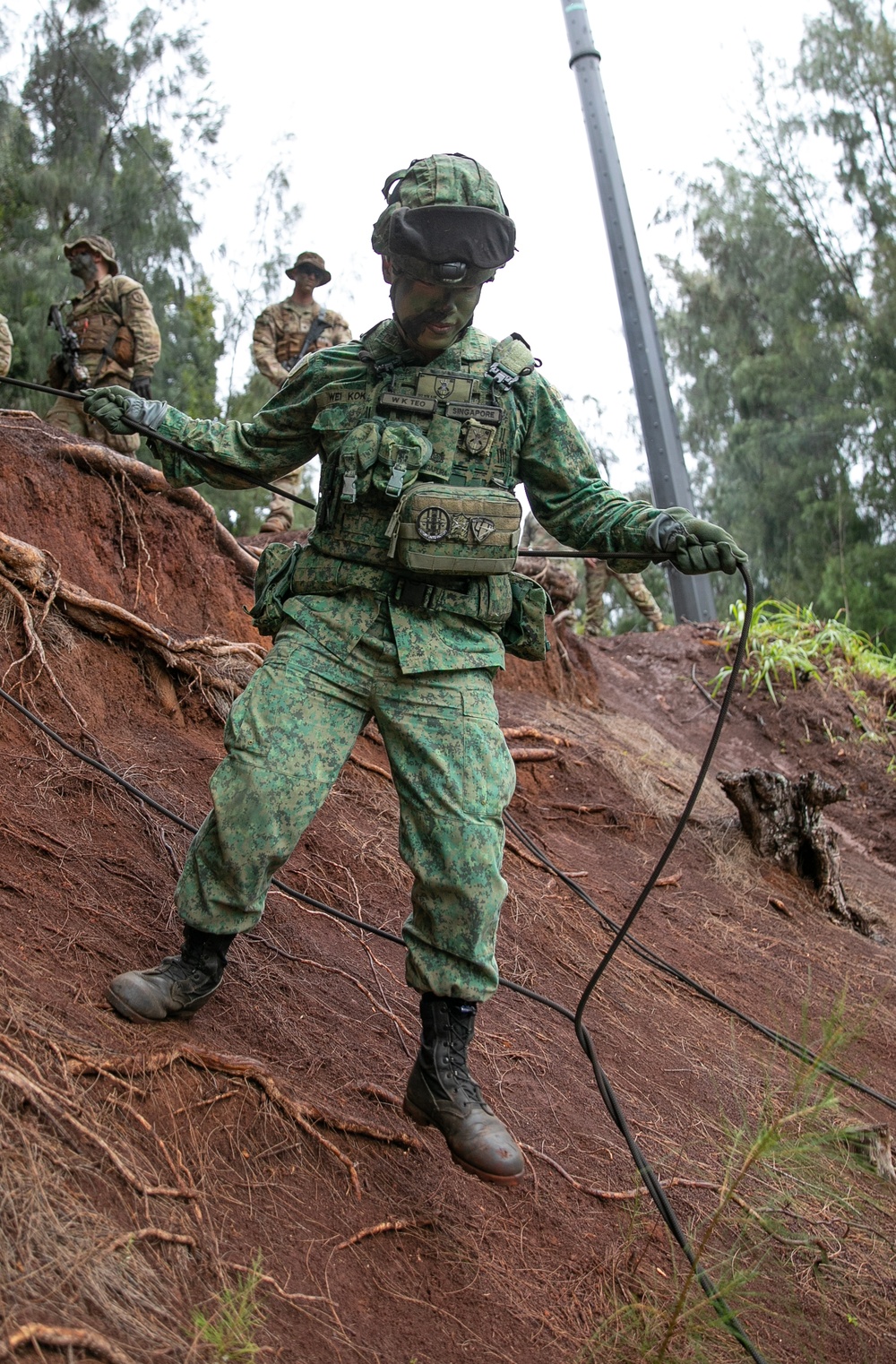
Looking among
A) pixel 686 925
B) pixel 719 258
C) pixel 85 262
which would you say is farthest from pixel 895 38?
pixel 686 925

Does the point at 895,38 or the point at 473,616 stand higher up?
the point at 895,38

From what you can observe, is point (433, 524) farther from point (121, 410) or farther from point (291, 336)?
point (291, 336)

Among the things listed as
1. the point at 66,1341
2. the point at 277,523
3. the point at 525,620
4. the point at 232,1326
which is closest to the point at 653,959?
the point at 525,620

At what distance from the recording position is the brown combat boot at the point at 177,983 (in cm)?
281

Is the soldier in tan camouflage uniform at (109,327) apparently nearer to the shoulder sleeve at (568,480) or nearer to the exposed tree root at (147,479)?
the exposed tree root at (147,479)

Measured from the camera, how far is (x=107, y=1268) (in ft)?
6.59

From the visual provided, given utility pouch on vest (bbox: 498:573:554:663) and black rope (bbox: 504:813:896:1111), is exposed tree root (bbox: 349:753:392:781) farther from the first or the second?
utility pouch on vest (bbox: 498:573:554:663)

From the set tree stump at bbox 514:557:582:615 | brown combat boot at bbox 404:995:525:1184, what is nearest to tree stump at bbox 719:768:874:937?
tree stump at bbox 514:557:582:615

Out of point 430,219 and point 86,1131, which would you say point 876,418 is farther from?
point 86,1131

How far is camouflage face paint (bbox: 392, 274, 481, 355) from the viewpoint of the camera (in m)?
2.91

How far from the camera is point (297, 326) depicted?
10.5 m

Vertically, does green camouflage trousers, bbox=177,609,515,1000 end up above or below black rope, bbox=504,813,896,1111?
above

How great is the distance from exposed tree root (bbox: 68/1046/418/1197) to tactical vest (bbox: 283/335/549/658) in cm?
121

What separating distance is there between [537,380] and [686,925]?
3.54m
